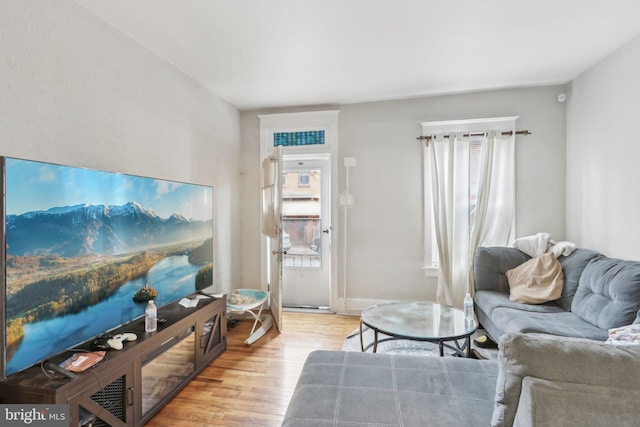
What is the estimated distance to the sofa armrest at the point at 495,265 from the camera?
2.95 m

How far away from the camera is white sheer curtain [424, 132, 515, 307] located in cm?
329

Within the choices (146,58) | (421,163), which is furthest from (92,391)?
(421,163)

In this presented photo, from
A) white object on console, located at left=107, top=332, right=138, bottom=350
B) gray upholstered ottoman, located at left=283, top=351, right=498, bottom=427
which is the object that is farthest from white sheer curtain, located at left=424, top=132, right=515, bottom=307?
white object on console, located at left=107, top=332, right=138, bottom=350

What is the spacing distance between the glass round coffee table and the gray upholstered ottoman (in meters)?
0.48

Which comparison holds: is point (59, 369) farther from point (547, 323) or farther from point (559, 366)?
point (547, 323)

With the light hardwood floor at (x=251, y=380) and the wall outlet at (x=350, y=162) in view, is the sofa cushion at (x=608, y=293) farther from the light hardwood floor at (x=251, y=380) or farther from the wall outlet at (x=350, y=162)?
the wall outlet at (x=350, y=162)

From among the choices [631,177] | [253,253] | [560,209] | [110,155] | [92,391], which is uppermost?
[110,155]

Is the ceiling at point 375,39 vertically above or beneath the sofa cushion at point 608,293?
above

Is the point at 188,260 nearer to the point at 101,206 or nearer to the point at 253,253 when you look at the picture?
the point at 101,206

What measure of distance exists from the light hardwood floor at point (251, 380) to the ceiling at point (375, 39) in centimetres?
257

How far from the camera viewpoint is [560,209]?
3250mm

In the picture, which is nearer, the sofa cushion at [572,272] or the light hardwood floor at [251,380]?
the light hardwood floor at [251,380]

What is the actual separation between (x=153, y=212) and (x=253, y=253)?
6.48ft

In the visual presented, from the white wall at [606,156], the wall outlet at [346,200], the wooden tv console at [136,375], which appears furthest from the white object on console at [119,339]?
the white wall at [606,156]
